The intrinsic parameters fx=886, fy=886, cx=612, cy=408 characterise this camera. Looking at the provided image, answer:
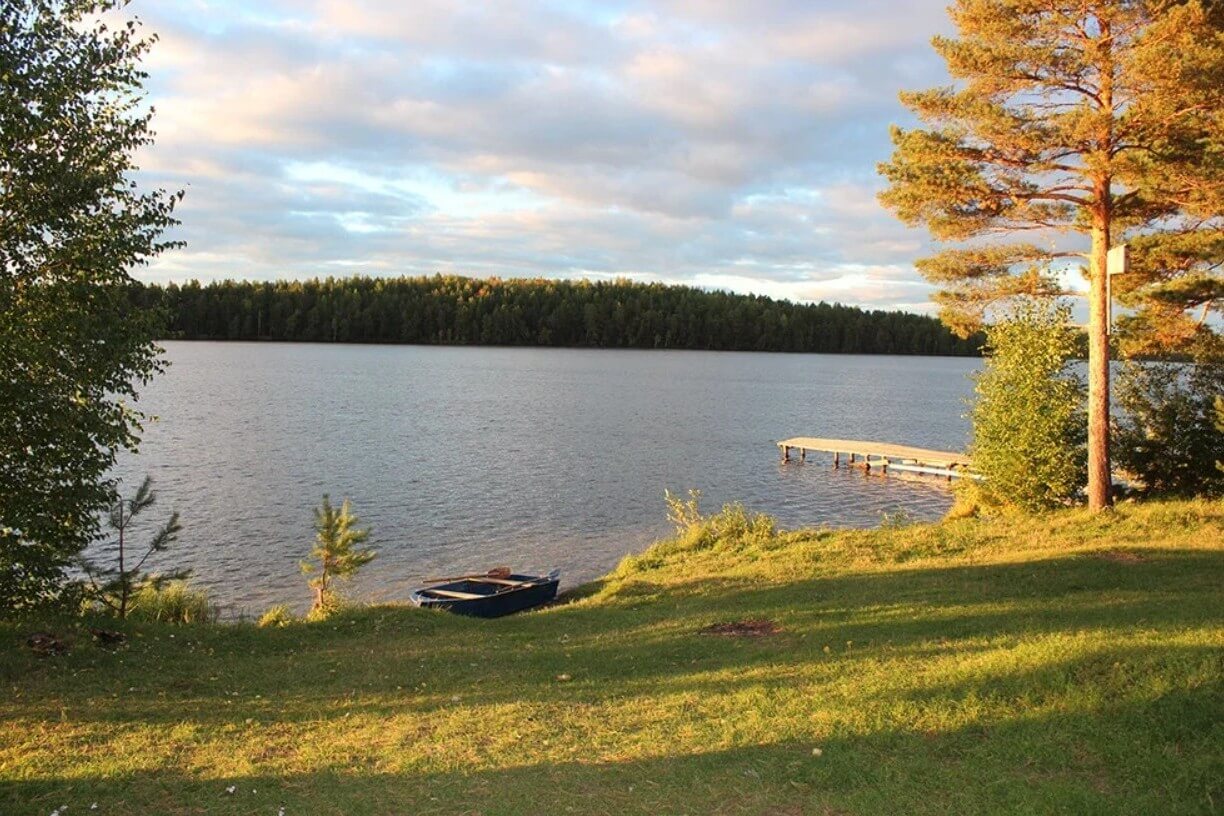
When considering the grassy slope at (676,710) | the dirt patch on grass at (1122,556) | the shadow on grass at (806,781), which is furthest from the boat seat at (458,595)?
the dirt patch on grass at (1122,556)

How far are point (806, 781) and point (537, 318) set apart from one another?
161m

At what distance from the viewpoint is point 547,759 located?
669cm

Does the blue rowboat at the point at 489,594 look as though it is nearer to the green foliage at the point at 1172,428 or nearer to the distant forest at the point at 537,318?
the green foliage at the point at 1172,428

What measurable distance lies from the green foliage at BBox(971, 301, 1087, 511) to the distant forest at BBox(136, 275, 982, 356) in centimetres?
14001

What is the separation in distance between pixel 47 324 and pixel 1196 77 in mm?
16463

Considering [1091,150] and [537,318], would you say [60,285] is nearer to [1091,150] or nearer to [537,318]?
[1091,150]

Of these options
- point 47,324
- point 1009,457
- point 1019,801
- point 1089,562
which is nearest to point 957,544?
point 1089,562

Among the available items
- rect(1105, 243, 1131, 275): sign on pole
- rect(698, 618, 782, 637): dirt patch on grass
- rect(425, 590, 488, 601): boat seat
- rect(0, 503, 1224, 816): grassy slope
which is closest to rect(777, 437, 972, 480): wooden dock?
rect(1105, 243, 1131, 275): sign on pole

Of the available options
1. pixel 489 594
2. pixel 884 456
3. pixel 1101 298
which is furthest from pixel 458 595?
pixel 884 456

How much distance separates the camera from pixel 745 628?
11.1 meters

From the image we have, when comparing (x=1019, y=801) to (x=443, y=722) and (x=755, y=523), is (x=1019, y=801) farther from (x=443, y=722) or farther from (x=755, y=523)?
(x=755, y=523)

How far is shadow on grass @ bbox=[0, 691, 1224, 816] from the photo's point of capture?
18.6ft

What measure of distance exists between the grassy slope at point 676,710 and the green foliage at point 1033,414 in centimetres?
747

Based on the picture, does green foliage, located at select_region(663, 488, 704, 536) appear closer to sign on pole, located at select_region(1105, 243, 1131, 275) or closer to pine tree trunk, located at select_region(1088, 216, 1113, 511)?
pine tree trunk, located at select_region(1088, 216, 1113, 511)
